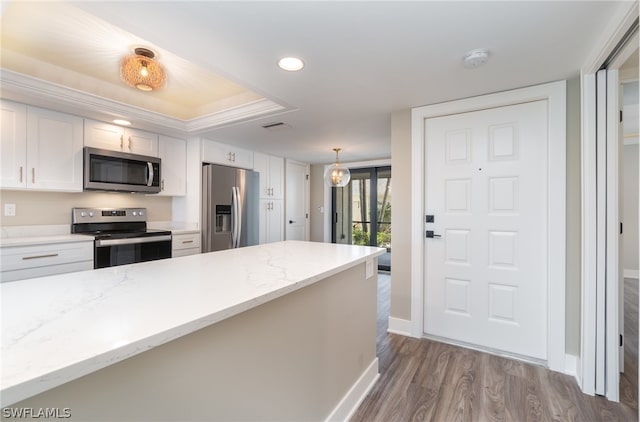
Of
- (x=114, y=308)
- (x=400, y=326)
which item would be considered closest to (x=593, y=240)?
(x=400, y=326)

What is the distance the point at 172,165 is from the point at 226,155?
0.70m

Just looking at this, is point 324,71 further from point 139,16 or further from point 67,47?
point 67,47

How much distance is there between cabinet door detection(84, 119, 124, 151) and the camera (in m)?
2.78

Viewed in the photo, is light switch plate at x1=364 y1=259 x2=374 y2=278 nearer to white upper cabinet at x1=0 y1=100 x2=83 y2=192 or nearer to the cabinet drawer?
the cabinet drawer

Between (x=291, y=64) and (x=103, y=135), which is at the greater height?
(x=291, y=64)

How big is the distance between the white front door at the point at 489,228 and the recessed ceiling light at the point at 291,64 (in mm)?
1334

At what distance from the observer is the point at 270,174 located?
4738 millimetres

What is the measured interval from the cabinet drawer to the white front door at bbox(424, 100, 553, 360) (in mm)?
2588

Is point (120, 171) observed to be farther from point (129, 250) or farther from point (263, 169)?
point (263, 169)

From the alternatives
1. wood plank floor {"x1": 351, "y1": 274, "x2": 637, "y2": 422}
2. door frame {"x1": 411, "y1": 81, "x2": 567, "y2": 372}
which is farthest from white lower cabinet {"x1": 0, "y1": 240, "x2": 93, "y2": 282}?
door frame {"x1": 411, "y1": 81, "x2": 567, "y2": 372}

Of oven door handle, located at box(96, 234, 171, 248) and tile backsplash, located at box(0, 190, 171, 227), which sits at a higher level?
tile backsplash, located at box(0, 190, 171, 227)

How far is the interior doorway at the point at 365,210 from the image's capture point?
17.3 feet

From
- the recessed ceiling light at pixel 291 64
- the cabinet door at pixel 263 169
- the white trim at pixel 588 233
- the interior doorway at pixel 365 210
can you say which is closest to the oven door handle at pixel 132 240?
the cabinet door at pixel 263 169

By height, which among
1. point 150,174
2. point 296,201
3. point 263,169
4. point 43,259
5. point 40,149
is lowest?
point 43,259
